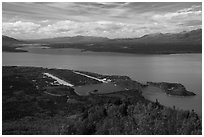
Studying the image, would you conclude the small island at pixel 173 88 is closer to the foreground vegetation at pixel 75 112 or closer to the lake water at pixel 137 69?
the lake water at pixel 137 69

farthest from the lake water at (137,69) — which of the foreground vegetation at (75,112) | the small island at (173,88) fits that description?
the foreground vegetation at (75,112)

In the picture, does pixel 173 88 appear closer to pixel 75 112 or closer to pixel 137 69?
pixel 137 69

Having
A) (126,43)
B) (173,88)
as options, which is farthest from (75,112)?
(126,43)

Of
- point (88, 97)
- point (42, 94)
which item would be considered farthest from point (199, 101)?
point (42, 94)

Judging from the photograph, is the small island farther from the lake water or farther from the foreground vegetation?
the foreground vegetation

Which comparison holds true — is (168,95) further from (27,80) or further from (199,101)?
(27,80)
